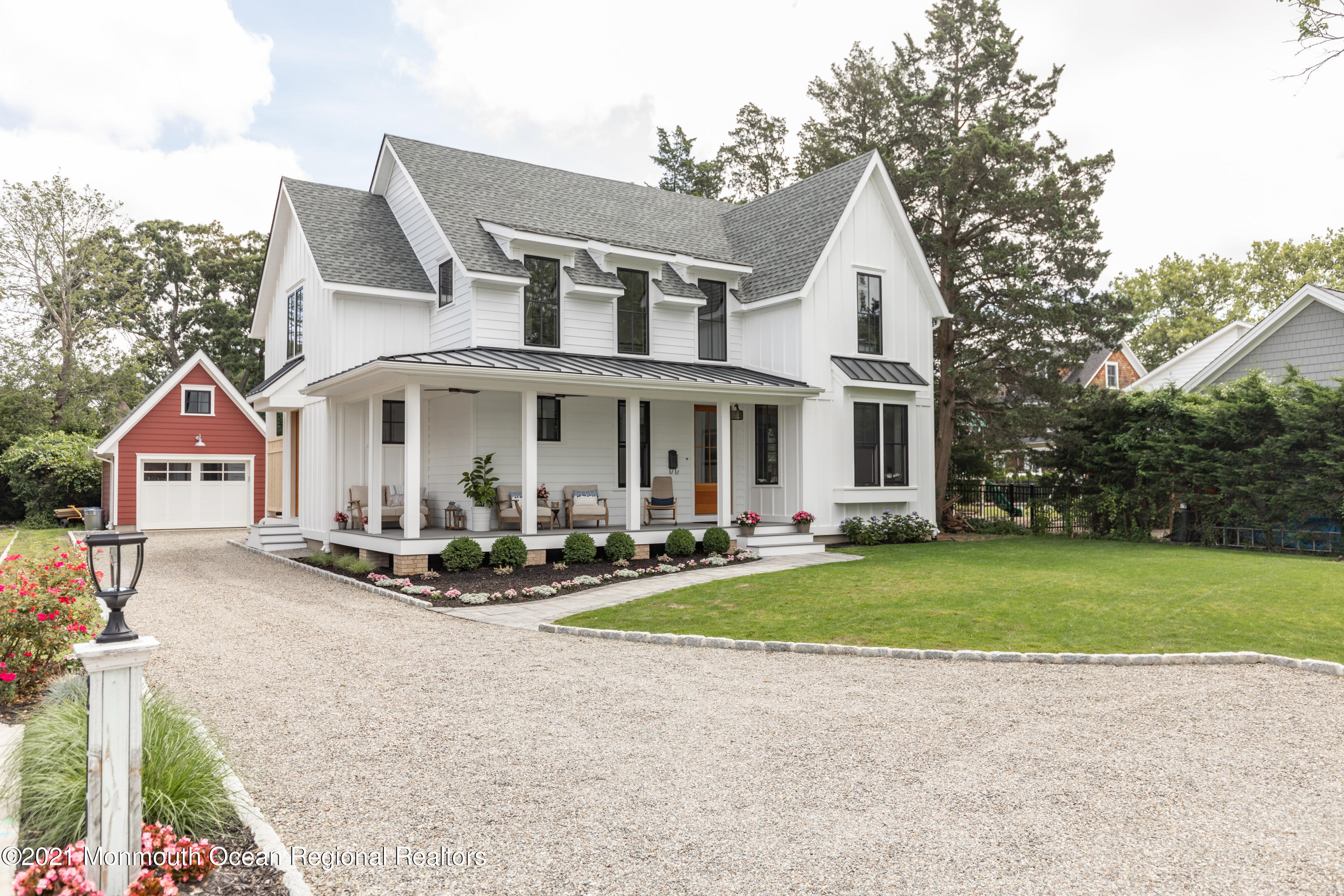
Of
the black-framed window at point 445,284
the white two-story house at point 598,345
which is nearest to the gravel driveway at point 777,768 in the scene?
the white two-story house at point 598,345

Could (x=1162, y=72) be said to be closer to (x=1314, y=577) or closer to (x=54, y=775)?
(x=1314, y=577)

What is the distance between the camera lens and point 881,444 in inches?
703

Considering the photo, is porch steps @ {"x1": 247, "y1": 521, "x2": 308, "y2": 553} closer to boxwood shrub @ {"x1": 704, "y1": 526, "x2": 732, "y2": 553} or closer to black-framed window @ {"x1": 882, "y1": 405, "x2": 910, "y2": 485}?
boxwood shrub @ {"x1": 704, "y1": 526, "x2": 732, "y2": 553}

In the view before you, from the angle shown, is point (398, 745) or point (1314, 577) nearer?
point (398, 745)

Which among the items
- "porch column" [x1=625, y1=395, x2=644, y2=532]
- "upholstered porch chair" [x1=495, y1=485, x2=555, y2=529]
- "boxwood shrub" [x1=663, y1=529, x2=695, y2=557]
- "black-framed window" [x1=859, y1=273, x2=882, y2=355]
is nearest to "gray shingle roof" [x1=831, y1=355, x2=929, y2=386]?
"black-framed window" [x1=859, y1=273, x2=882, y2=355]

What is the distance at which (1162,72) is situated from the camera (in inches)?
456

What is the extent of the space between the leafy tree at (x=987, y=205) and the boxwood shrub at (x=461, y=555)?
13400 mm

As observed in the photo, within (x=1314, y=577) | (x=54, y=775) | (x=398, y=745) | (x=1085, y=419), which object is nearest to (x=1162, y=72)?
(x=1314, y=577)

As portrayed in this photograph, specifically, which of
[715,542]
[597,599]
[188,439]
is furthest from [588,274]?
[188,439]

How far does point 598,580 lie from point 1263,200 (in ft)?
136

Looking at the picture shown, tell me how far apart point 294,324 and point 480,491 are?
317 inches

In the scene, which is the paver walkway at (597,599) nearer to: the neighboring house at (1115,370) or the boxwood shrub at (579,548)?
the boxwood shrub at (579,548)

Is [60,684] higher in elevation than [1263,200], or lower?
lower

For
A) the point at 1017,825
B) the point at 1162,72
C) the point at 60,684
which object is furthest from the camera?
the point at 1162,72
